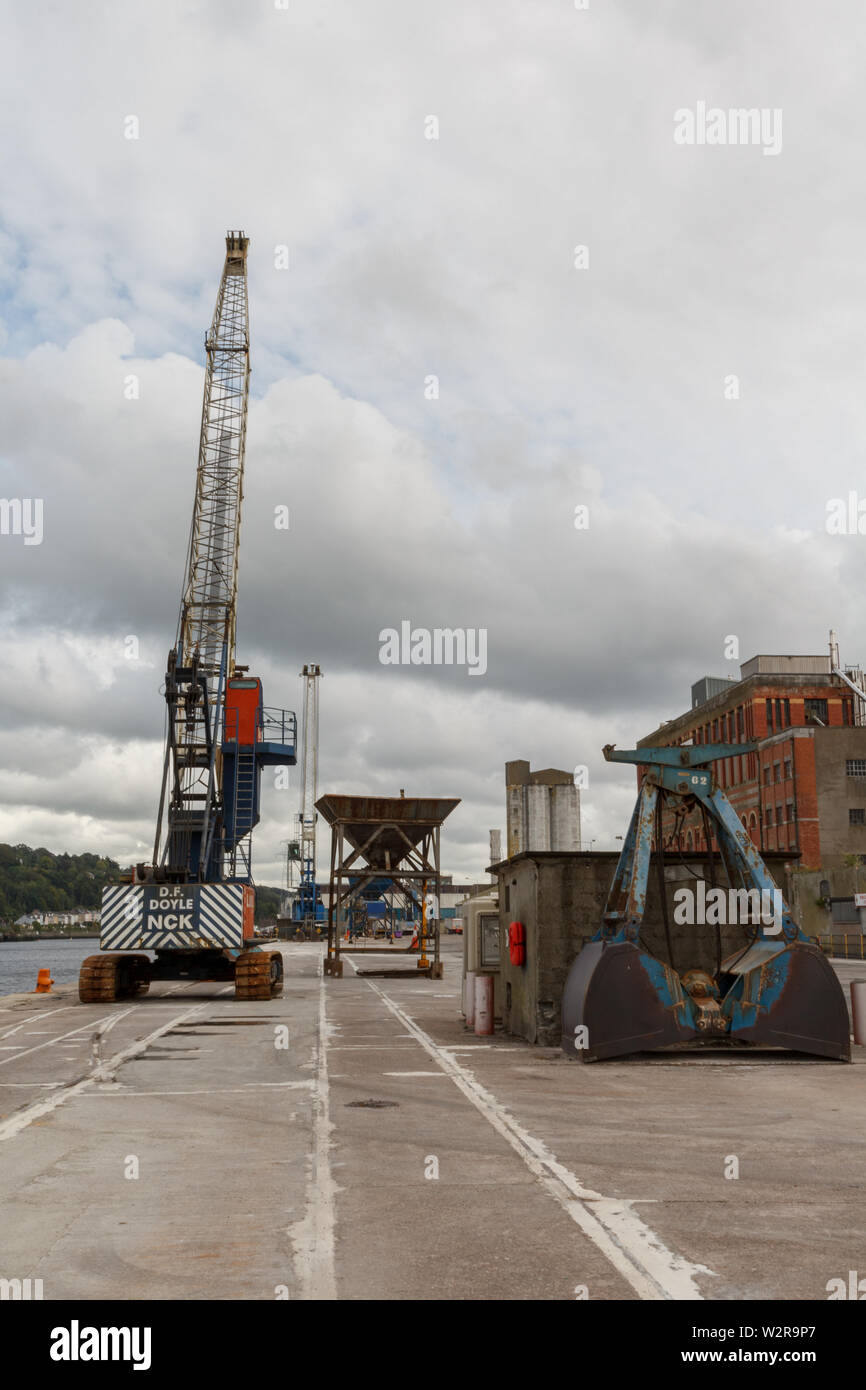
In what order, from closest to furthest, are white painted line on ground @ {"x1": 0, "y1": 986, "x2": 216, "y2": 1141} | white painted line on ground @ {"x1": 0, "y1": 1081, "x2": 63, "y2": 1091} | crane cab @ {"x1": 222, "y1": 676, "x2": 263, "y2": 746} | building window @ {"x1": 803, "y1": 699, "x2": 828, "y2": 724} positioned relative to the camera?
white painted line on ground @ {"x1": 0, "y1": 986, "x2": 216, "y2": 1141} → white painted line on ground @ {"x1": 0, "y1": 1081, "x2": 63, "y2": 1091} → crane cab @ {"x1": 222, "y1": 676, "x2": 263, "y2": 746} → building window @ {"x1": 803, "y1": 699, "x2": 828, "y2": 724}

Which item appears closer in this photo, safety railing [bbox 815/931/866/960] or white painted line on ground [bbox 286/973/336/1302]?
white painted line on ground [bbox 286/973/336/1302]

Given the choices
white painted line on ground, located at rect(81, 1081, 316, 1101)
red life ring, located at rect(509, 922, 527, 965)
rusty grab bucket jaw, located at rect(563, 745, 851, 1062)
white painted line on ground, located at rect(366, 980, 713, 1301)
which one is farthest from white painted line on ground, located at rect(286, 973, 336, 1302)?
red life ring, located at rect(509, 922, 527, 965)

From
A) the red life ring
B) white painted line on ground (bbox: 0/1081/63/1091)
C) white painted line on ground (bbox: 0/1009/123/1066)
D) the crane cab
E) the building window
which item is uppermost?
the building window

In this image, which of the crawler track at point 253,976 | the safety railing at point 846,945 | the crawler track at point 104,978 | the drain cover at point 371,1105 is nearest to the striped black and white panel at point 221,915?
the crawler track at point 253,976

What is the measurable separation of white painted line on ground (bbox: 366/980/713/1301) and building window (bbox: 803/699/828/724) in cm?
7993

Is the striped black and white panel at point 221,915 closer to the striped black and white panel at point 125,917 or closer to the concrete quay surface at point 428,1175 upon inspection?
the striped black and white panel at point 125,917

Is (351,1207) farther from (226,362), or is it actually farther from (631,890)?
(226,362)

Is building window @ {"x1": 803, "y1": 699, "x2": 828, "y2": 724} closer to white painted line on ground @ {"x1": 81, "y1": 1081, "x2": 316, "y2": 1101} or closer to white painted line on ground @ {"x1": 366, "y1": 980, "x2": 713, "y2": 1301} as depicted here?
white painted line on ground @ {"x1": 81, "y1": 1081, "x2": 316, "y2": 1101}

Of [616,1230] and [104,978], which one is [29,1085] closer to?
[616,1230]

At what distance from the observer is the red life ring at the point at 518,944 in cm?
1912

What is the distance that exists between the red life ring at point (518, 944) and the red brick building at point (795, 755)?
166 feet

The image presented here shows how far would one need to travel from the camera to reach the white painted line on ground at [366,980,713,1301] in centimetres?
613

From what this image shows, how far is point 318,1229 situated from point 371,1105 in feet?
17.4

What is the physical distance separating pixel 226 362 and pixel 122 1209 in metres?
57.0
